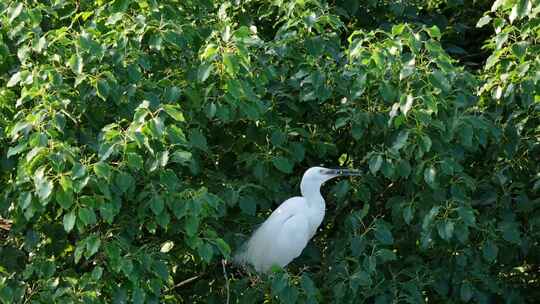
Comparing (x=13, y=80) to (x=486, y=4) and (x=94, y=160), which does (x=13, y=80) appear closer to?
(x=94, y=160)

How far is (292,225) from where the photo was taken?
5762mm

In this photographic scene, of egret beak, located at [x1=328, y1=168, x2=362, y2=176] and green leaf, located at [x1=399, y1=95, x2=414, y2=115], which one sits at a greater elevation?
A: green leaf, located at [x1=399, y1=95, x2=414, y2=115]

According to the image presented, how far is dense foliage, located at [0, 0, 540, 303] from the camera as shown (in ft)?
15.4

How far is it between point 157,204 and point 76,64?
0.70 m

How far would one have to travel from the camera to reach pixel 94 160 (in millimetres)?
4863

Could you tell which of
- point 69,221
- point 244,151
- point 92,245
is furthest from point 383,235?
point 69,221

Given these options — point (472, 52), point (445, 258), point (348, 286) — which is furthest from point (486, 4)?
point (348, 286)

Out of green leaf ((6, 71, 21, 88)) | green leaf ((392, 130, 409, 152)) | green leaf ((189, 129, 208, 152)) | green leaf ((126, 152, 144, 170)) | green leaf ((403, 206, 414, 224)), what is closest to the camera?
green leaf ((126, 152, 144, 170))

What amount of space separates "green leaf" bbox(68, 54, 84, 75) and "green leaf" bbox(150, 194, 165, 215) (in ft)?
2.07

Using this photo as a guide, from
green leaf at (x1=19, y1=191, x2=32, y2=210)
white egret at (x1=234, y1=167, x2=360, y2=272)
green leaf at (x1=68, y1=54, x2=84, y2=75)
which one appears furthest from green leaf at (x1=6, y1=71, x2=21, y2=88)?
white egret at (x1=234, y1=167, x2=360, y2=272)

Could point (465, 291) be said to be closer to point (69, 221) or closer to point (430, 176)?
point (430, 176)

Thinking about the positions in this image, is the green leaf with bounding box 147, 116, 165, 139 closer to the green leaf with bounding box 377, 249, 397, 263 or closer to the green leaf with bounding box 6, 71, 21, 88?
the green leaf with bounding box 6, 71, 21, 88

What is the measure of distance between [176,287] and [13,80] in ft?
5.13

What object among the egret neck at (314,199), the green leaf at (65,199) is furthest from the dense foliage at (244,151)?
the egret neck at (314,199)
